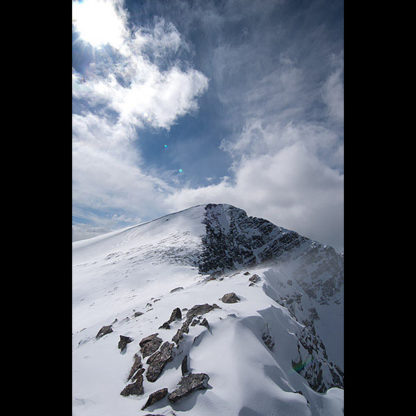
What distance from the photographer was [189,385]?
17.9 feet

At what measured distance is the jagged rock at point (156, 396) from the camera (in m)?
5.34

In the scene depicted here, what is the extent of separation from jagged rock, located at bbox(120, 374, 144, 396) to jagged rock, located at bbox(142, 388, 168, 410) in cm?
Answer: 74

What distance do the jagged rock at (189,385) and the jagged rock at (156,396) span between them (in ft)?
0.72

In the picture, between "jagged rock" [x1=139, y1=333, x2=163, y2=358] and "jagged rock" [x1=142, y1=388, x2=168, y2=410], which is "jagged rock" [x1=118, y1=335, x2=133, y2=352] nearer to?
"jagged rock" [x1=139, y1=333, x2=163, y2=358]

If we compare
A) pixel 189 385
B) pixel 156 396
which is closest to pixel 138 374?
pixel 156 396

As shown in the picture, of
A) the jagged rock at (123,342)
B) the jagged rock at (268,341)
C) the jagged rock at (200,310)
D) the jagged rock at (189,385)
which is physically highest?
the jagged rock at (200,310)

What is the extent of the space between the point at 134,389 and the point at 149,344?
1.99 meters

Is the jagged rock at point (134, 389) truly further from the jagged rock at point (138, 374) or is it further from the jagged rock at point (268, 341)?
the jagged rock at point (268, 341)

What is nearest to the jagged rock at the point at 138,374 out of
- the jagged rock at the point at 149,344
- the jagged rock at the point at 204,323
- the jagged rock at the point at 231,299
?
the jagged rock at the point at 149,344

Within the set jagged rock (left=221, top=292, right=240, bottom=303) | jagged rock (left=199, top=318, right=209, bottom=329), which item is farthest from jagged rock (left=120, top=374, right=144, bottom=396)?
jagged rock (left=221, top=292, right=240, bottom=303)

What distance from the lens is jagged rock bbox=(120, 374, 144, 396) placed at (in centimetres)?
598
